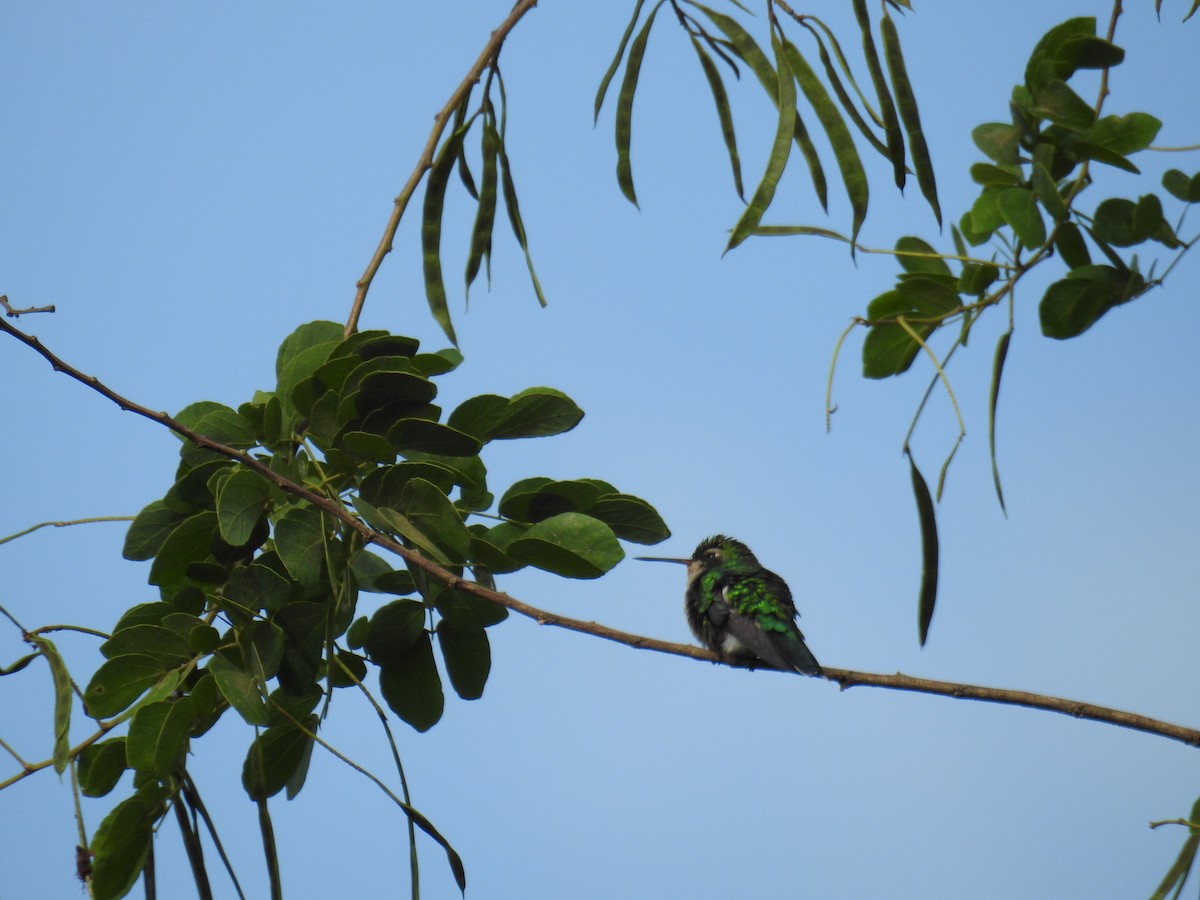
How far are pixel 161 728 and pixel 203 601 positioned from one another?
0.25m

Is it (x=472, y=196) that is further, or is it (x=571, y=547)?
(x=472, y=196)

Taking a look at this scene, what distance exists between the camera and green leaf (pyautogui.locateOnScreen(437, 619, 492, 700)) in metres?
2.08

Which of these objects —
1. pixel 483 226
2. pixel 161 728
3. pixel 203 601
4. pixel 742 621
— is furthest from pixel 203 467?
pixel 742 621

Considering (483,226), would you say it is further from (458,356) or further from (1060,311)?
(1060,311)

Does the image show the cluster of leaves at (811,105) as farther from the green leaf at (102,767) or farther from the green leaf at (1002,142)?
the green leaf at (102,767)

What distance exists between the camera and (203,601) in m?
2.03

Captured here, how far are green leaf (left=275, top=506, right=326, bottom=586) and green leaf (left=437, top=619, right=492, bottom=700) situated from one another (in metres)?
0.30

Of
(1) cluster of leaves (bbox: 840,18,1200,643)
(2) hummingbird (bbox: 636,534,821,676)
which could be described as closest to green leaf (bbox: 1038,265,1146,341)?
(1) cluster of leaves (bbox: 840,18,1200,643)

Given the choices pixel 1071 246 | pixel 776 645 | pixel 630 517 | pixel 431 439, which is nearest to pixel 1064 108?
pixel 1071 246

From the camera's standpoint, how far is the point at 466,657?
2.10 m

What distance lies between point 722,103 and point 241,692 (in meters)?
1.83

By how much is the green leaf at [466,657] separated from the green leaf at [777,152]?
2.53 feet

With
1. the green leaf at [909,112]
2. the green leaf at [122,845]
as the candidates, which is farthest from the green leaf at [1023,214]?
the green leaf at [122,845]

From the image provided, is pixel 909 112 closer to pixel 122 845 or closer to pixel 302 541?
pixel 302 541
